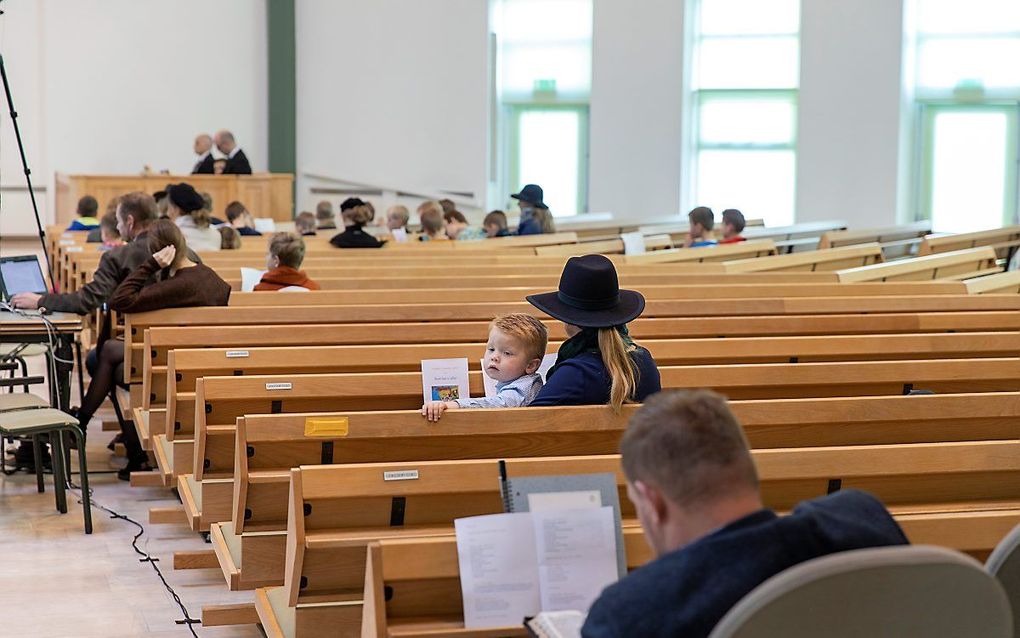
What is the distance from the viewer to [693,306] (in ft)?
19.0

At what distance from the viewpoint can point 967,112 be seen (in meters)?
14.9

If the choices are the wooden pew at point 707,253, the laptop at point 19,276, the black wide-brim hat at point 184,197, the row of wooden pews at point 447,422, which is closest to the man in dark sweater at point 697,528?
the row of wooden pews at point 447,422

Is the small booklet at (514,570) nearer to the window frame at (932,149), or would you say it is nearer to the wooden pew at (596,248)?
the wooden pew at (596,248)

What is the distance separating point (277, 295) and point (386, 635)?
11.8ft

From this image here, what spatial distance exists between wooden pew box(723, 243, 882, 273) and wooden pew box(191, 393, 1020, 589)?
13.4 ft

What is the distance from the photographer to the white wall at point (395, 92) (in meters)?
16.8

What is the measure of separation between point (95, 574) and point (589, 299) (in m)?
2.30

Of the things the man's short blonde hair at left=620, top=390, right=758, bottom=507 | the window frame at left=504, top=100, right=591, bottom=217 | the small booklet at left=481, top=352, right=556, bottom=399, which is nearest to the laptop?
the small booklet at left=481, top=352, right=556, bottom=399

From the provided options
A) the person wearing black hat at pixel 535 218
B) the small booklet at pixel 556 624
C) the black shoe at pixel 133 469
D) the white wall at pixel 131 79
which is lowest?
the black shoe at pixel 133 469

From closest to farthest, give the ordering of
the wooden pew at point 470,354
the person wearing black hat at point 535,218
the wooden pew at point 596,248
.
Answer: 1. the wooden pew at point 470,354
2. the wooden pew at point 596,248
3. the person wearing black hat at point 535,218

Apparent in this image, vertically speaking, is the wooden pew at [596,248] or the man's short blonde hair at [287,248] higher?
Answer: the man's short blonde hair at [287,248]

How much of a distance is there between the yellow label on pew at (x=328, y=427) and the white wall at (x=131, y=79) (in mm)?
13622

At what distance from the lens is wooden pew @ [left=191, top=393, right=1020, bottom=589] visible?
3.41 metres

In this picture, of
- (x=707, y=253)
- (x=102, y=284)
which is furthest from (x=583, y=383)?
(x=707, y=253)
